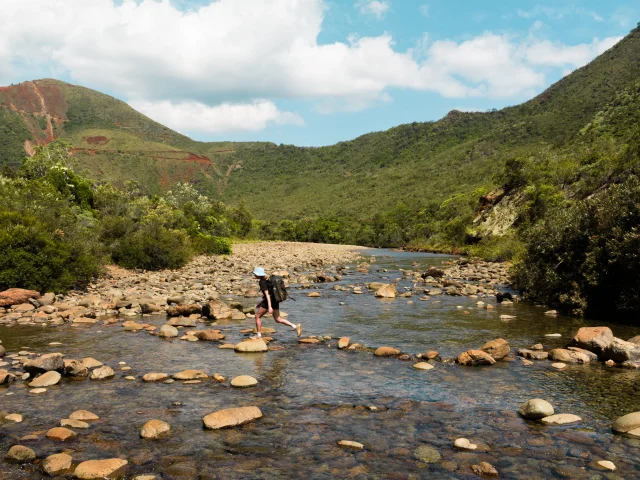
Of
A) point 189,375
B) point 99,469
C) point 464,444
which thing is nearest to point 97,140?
point 189,375

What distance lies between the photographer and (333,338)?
1298cm

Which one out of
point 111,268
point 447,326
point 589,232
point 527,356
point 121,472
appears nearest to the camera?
point 121,472

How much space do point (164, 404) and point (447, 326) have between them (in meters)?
9.47

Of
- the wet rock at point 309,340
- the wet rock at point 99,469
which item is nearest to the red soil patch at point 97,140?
the wet rock at point 309,340

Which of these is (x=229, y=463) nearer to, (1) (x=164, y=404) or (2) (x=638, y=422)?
(1) (x=164, y=404)

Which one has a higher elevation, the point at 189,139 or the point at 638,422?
the point at 189,139

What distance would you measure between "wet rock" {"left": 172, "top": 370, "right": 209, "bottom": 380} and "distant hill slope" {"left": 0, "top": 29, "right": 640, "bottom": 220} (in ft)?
228

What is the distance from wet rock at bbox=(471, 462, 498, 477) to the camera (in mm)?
5605

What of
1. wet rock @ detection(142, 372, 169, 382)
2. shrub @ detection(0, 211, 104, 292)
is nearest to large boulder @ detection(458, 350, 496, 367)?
wet rock @ detection(142, 372, 169, 382)

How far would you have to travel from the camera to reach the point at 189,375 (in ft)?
30.4

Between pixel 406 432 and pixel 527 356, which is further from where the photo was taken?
pixel 527 356

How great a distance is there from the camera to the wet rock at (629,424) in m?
6.63

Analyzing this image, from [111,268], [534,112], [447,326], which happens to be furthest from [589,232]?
[534,112]

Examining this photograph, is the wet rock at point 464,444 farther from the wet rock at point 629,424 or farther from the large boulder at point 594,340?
the large boulder at point 594,340
